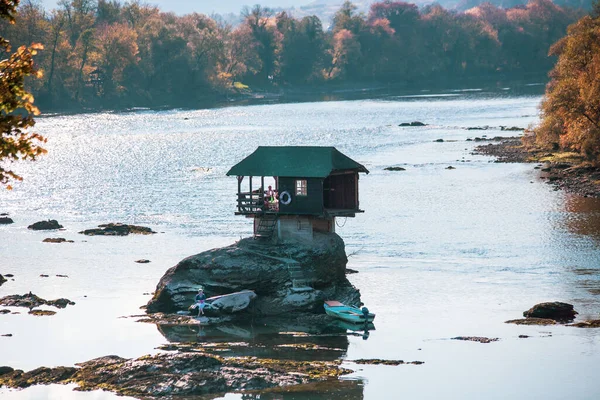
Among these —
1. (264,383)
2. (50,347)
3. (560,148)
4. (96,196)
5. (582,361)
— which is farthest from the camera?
(560,148)

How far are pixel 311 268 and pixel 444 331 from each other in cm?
852

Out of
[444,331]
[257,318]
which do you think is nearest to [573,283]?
[444,331]

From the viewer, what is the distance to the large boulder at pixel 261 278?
5284 centimetres

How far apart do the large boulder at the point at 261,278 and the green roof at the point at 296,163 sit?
13.3 feet

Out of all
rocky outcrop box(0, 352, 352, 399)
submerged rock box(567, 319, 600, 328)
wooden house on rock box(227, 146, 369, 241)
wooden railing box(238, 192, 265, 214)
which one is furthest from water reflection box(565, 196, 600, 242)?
rocky outcrop box(0, 352, 352, 399)

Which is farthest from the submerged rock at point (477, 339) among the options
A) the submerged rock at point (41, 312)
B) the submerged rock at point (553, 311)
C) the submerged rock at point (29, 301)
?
the submerged rock at point (29, 301)

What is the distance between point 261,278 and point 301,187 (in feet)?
18.9

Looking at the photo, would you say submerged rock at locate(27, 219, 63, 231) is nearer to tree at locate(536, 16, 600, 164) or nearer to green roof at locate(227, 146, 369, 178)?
green roof at locate(227, 146, 369, 178)

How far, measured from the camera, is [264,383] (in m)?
40.4

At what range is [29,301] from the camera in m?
54.5

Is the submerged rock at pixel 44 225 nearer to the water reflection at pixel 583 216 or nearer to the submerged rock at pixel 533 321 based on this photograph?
the water reflection at pixel 583 216

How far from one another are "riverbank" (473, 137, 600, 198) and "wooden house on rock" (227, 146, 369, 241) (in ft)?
131

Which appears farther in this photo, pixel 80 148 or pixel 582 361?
pixel 80 148

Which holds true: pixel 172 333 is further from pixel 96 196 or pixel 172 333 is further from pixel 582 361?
pixel 96 196
